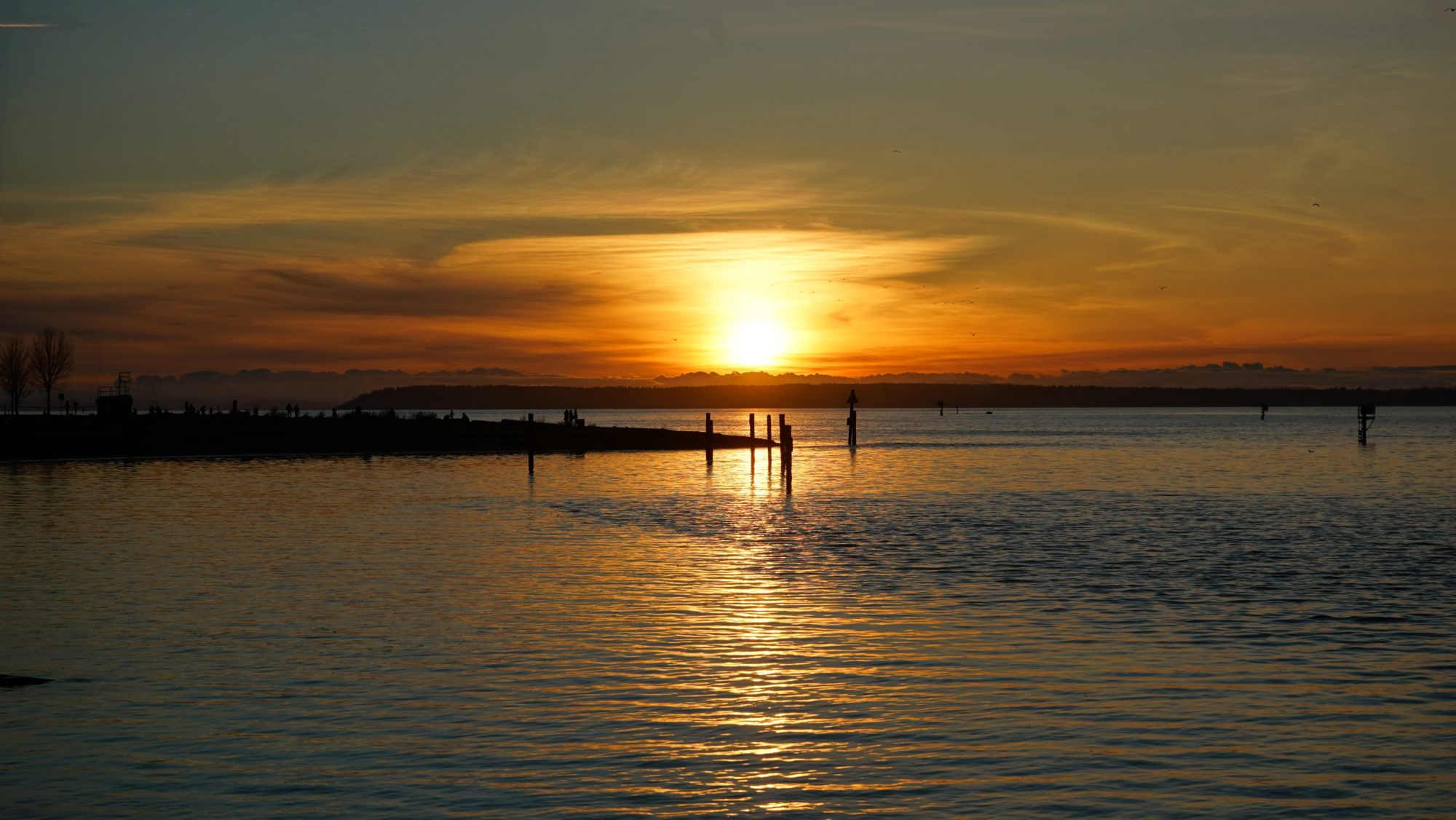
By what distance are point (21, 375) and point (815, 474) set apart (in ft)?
381

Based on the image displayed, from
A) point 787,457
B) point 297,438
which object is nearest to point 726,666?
point 787,457

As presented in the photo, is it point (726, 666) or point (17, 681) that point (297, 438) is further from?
point (726, 666)

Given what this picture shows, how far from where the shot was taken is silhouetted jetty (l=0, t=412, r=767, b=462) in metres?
77.4

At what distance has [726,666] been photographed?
1698 centimetres

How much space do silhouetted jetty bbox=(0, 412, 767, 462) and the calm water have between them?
39.0 meters

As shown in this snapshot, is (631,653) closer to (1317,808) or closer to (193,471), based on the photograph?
(1317,808)

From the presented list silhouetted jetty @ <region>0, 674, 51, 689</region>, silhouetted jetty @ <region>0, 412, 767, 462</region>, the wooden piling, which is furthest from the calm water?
silhouetted jetty @ <region>0, 412, 767, 462</region>

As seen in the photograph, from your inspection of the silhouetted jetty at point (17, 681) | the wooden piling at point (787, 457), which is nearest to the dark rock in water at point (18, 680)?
the silhouetted jetty at point (17, 681)

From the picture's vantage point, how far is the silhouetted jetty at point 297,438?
3049 inches

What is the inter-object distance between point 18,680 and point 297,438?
238ft

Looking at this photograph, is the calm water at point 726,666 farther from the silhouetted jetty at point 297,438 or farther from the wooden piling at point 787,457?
the silhouetted jetty at point 297,438

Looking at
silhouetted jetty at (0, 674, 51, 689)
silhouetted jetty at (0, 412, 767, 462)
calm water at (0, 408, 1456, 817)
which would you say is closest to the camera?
calm water at (0, 408, 1456, 817)

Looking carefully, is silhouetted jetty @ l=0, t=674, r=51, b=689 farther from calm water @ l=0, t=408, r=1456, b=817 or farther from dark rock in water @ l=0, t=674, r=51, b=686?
calm water @ l=0, t=408, r=1456, b=817

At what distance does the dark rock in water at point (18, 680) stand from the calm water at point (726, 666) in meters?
0.26
